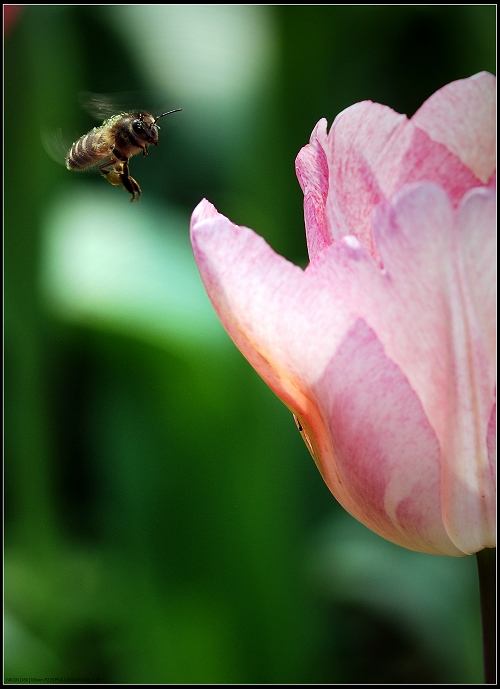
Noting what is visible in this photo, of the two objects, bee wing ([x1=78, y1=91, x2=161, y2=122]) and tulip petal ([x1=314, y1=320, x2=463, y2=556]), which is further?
bee wing ([x1=78, y1=91, x2=161, y2=122])

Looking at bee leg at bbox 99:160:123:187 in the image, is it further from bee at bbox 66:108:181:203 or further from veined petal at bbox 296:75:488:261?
veined petal at bbox 296:75:488:261

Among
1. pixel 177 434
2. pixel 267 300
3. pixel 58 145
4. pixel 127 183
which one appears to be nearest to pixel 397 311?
pixel 267 300

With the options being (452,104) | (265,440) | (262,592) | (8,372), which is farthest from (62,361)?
(452,104)

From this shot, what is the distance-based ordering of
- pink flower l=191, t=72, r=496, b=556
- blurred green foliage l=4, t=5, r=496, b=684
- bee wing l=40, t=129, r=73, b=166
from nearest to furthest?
1. pink flower l=191, t=72, r=496, b=556
2. bee wing l=40, t=129, r=73, b=166
3. blurred green foliage l=4, t=5, r=496, b=684

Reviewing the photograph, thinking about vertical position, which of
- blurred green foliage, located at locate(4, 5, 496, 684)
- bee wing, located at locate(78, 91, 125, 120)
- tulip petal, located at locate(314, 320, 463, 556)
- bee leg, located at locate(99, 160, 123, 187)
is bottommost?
blurred green foliage, located at locate(4, 5, 496, 684)

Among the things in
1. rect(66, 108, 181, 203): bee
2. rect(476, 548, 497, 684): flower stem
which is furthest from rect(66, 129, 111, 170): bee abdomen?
rect(476, 548, 497, 684): flower stem

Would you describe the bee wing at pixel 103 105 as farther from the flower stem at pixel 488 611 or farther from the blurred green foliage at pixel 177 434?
the flower stem at pixel 488 611

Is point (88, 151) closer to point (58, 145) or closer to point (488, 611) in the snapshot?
point (58, 145)
